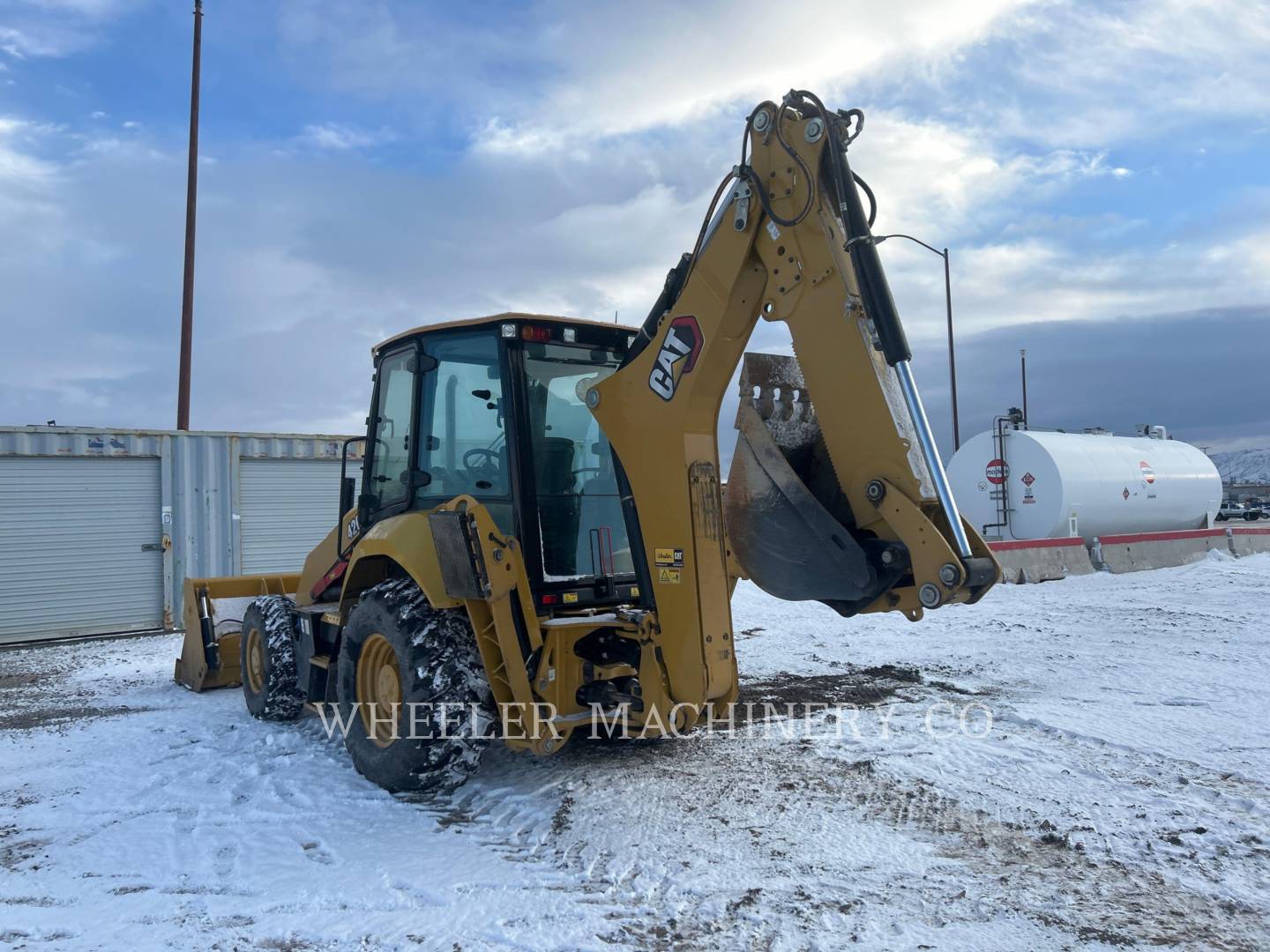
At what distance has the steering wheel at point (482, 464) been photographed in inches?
199

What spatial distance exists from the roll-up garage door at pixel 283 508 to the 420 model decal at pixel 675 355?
9121 millimetres

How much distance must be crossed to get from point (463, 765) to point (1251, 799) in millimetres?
3843

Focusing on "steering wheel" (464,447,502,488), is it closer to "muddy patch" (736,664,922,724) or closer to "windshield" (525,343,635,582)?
"windshield" (525,343,635,582)

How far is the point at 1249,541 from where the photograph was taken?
19.6 m

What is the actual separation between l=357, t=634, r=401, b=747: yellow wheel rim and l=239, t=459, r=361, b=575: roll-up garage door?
7.81m

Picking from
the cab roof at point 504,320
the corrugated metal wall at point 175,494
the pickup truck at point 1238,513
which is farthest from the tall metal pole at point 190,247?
the pickup truck at point 1238,513

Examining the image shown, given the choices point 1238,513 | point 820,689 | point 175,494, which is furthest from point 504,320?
point 1238,513

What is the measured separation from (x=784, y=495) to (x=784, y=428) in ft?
1.18

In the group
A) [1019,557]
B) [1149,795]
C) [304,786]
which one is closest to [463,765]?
[304,786]

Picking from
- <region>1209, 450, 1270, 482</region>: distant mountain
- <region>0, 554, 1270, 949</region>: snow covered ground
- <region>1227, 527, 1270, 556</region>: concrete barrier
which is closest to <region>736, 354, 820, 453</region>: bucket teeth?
<region>0, 554, 1270, 949</region>: snow covered ground

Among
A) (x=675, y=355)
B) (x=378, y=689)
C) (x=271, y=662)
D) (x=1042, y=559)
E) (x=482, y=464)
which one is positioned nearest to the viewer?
(x=675, y=355)

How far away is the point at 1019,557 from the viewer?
15.1 m

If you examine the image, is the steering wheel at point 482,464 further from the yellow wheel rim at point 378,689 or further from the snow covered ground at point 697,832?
the snow covered ground at point 697,832

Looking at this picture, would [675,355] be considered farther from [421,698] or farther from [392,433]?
[392,433]
